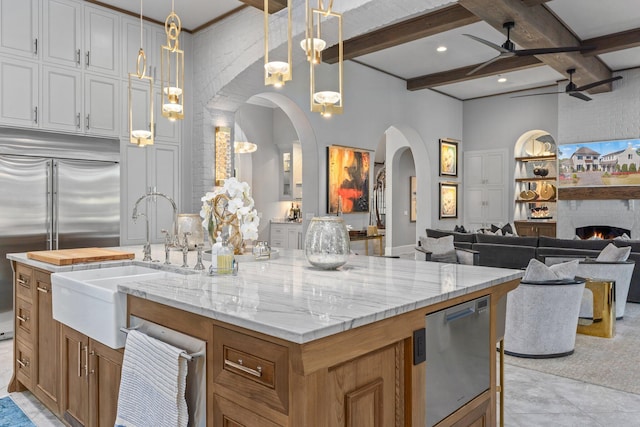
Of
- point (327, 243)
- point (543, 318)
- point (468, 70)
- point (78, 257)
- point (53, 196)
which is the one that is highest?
point (468, 70)

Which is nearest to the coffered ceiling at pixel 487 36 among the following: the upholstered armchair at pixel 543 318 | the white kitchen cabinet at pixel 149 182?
the white kitchen cabinet at pixel 149 182

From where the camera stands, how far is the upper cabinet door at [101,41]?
4.89 m

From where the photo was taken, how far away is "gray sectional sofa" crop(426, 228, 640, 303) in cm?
539

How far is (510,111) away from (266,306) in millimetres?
9573

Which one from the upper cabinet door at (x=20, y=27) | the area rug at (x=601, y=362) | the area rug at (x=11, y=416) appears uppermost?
the upper cabinet door at (x=20, y=27)

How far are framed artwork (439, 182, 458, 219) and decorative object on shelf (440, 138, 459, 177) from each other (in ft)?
0.83

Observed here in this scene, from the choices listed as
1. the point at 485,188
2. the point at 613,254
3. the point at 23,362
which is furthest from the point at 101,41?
the point at 485,188

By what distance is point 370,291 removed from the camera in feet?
5.90

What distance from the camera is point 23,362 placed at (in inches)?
124

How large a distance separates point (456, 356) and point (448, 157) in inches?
337

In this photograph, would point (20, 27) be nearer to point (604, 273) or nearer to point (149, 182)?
point (149, 182)

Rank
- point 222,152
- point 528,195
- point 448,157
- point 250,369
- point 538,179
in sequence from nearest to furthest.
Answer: point 250,369
point 222,152
point 538,179
point 528,195
point 448,157

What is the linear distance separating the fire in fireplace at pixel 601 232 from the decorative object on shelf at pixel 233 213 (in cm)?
762

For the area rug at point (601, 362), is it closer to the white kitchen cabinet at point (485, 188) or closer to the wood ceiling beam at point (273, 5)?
the wood ceiling beam at point (273, 5)
